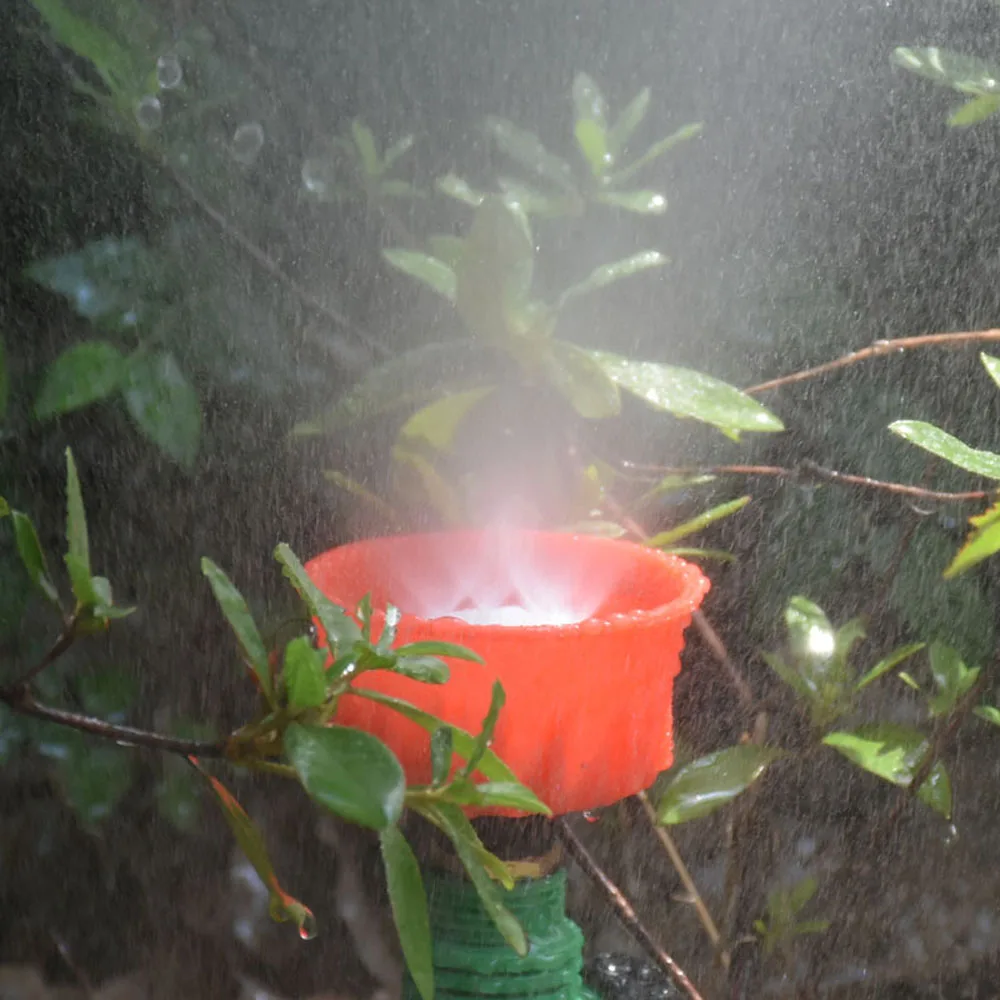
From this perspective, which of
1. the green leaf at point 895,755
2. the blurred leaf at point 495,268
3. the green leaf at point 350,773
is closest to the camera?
the green leaf at point 350,773

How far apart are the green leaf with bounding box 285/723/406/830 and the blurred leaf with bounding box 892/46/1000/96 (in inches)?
21.9

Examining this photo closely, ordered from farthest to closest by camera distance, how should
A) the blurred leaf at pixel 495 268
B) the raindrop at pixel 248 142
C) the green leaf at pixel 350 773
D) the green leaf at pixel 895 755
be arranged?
the raindrop at pixel 248 142
the green leaf at pixel 895 755
the blurred leaf at pixel 495 268
the green leaf at pixel 350 773

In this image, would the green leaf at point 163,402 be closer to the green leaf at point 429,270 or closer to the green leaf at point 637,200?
the green leaf at point 429,270

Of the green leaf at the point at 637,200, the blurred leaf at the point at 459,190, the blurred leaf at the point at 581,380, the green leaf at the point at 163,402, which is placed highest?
the blurred leaf at the point at 459,190

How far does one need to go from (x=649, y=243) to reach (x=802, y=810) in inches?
17.2

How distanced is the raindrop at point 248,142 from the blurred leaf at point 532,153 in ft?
0.49

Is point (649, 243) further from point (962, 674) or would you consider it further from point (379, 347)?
point (962, 674)

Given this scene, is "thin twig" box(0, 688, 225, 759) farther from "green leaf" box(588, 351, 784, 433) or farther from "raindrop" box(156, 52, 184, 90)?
"raindrop" box(156, 52, 184, 90)

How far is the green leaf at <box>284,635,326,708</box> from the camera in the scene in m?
0.35

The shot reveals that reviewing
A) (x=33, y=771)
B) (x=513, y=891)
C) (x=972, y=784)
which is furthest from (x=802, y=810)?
(x=33, y=771)

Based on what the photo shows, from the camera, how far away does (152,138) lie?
0.64 metres

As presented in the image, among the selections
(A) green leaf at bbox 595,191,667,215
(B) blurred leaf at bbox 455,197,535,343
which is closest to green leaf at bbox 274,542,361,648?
(B) blurred leaf at bbox 455,197,535,343

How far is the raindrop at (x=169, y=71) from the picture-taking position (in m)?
0.67

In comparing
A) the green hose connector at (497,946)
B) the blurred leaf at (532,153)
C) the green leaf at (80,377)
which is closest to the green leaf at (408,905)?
the green hose connector at (497,946)
